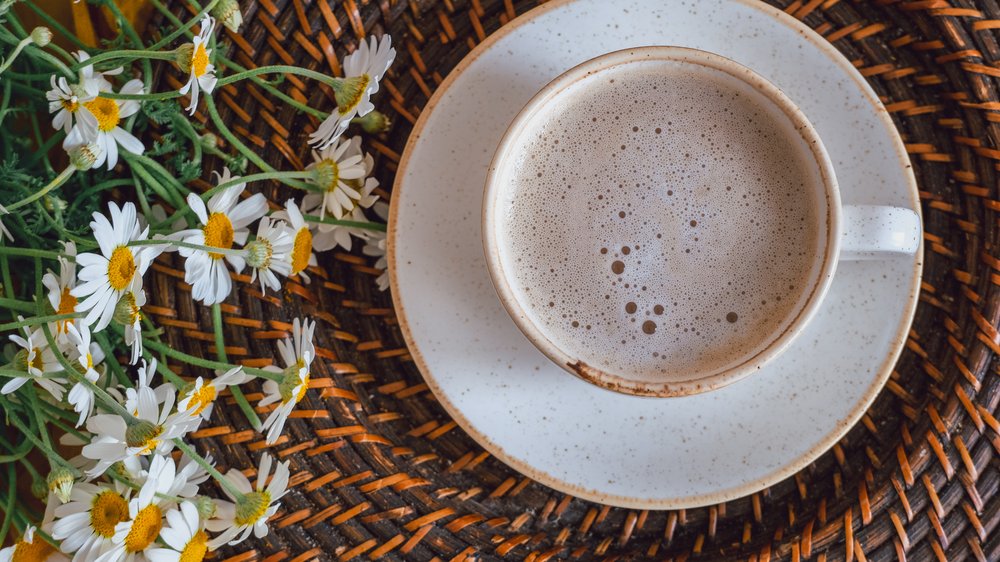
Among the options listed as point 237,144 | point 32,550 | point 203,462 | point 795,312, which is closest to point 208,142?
point 237,144

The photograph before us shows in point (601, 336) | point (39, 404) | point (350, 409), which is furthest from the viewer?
point (350, 409)

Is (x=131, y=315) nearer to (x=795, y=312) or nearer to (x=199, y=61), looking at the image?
(x=199, y=61)

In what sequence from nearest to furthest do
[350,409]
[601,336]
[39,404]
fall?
[39,404] → [601,336] → [350,409]

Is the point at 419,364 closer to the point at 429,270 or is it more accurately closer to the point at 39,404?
the point at 429,270

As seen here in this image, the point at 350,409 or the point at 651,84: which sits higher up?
the point at 651,84

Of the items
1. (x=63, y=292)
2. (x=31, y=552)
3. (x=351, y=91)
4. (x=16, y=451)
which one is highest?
(x=351, y=91)

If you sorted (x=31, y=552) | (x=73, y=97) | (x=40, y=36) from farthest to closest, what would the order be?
1. (x=31, y=552)
2. (x=73, y=97)
3. (x=40, y=36)

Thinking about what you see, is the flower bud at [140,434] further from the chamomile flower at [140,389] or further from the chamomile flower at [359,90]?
the chamomile flower at [359,90]

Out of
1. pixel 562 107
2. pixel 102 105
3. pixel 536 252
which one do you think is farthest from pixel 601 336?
pixel 102 105
